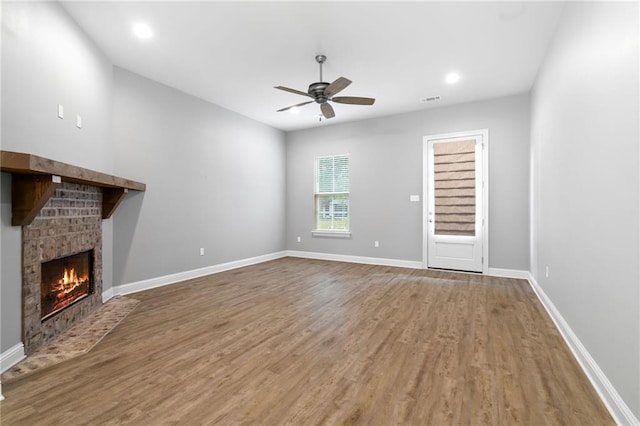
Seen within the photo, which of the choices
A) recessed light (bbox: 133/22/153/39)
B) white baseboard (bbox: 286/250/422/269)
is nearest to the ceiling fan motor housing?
recessed light (bbox: 133/22/153/39)

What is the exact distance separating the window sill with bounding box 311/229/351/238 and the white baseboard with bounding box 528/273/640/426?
3.84m

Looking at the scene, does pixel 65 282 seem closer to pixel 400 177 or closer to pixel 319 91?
pixel 319 91

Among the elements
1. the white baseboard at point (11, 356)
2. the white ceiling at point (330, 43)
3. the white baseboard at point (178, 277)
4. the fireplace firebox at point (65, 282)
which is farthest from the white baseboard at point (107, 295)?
the white ceiling at point (330, 43)

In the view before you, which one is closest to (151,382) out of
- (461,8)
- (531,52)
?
(461,8)

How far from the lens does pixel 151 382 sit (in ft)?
6.15

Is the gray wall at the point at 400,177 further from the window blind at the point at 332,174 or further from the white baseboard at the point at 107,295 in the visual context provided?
the white baseboard at the point at 107,295

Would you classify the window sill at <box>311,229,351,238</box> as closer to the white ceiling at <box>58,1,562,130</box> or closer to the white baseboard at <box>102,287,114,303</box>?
the white ceiling at <box>58,1,562,130</box>

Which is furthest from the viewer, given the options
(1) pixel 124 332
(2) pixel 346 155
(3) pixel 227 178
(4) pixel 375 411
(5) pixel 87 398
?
(2) pixel 346 155

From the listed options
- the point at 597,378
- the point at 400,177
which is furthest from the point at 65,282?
the point at 400,177

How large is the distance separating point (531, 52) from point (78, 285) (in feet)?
18.8

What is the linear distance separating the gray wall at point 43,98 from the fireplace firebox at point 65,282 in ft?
1.16

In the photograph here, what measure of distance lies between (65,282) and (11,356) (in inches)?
35.8

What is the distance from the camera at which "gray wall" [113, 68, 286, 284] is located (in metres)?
3.88

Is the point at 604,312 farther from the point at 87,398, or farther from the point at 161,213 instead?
the point at 161,213
